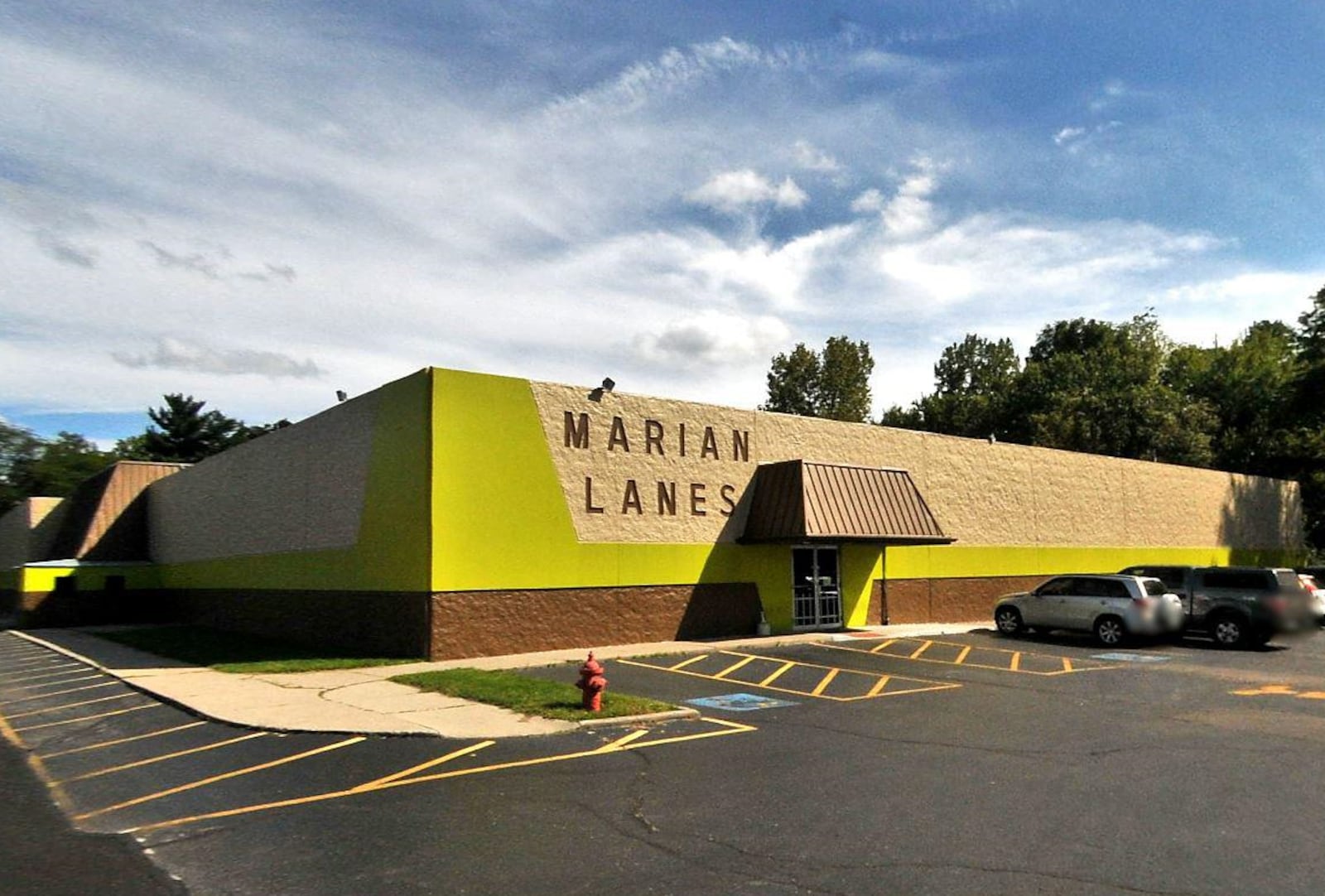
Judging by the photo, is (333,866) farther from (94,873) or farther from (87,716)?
(87,716)

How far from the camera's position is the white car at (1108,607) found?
22.1m

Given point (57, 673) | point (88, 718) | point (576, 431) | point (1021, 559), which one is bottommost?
point (57, 673)

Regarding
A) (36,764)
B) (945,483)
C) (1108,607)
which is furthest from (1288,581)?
(36,764)

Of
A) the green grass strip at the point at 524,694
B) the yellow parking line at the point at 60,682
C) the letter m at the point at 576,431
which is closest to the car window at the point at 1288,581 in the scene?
the letter m at the point at 576,431

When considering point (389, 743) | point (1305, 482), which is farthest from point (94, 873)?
point (1305, 482)

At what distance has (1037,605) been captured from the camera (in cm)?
2419

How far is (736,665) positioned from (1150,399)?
44216 mm

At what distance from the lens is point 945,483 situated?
98.3ft

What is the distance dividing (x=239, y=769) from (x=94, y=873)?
3.26 metres

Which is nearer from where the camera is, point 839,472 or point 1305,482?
point 839,472

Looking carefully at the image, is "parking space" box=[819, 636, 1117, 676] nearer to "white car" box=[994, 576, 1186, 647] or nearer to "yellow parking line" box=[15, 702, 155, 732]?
"white car" box=[994, 576, 1186, 647]

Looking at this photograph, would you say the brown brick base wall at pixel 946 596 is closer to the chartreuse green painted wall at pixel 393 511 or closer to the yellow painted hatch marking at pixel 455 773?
the chartreuse green painted wall at pixel 393 511

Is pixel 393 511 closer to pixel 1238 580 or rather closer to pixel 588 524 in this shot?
pixel 588 524

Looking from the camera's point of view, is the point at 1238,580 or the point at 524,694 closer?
the point at 524,694
